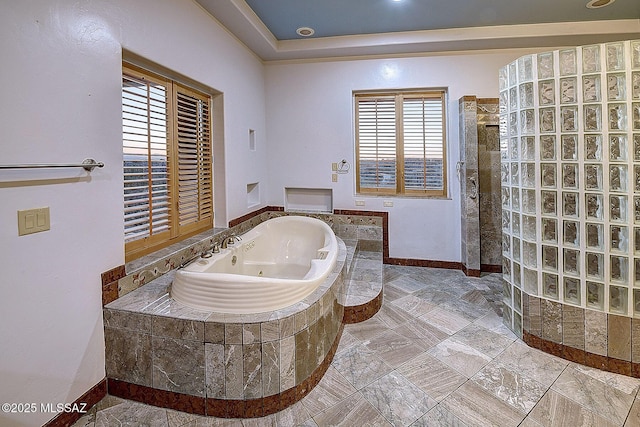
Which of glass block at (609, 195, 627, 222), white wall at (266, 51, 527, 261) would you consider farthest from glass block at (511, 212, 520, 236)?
white wall at (266, 51, 527, 261)

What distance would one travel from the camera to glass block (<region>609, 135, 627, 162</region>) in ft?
5.91

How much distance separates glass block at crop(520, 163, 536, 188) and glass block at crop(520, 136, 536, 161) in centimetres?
5

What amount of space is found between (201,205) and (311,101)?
195 cm

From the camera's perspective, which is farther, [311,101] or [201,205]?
[311,101]

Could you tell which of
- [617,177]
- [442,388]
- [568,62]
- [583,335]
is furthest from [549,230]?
[442,388]

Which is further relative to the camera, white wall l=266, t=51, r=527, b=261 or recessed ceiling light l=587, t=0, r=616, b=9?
white wall l=266, t=51, r=527, b=261

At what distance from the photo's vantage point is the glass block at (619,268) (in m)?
1.83

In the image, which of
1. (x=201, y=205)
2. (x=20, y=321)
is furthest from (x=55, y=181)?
(x=201, y=205)

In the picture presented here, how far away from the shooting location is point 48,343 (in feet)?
4.61

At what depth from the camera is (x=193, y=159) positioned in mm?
2697

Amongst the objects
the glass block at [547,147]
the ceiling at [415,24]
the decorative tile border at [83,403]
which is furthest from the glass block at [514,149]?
the decorative tile border at [83,403]

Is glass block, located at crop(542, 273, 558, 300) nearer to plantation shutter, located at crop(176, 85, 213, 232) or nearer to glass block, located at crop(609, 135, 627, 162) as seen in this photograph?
glass block, located at crop(609, 135, 627, 162)

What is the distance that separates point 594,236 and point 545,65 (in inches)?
43.7

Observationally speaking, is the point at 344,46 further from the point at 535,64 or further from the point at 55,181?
the point at 55,181
